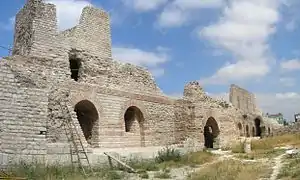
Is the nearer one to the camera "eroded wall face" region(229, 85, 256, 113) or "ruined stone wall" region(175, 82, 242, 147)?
"ruined stone wall" region(175, 82, 242, 147)

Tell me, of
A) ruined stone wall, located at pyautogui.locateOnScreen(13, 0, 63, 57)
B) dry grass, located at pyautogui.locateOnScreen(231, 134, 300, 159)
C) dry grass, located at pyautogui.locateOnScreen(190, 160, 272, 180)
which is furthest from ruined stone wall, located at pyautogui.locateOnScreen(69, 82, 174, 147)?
dry grass, located at pyautogui.locateOnScreen(190, 160, 272, 180)

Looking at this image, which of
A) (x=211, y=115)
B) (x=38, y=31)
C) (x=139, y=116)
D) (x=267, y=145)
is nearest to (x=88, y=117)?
(x=139, y=116)

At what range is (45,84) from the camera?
1332 centimetres

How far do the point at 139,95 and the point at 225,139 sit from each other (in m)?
8.11

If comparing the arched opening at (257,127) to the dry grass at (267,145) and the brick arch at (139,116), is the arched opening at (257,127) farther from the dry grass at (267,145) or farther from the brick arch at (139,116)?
the brick arch at (139,116)

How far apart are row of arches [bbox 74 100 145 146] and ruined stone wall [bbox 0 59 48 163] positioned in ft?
11.6

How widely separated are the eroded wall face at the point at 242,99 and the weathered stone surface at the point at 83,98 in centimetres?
734

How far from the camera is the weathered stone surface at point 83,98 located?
40.7 feet

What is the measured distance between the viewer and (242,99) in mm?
32875

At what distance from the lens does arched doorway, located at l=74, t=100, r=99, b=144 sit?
16.5 metres

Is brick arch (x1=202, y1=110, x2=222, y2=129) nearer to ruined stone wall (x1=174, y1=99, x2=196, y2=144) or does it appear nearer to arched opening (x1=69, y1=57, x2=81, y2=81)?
ruined stone wall (x1=174, y1=99, x2=196, y2=144)

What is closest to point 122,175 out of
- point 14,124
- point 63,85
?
point 14,124

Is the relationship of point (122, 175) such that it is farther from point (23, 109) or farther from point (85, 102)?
point (85, 102)

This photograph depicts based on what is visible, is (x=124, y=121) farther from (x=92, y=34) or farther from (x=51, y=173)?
(x=51, y=173)
